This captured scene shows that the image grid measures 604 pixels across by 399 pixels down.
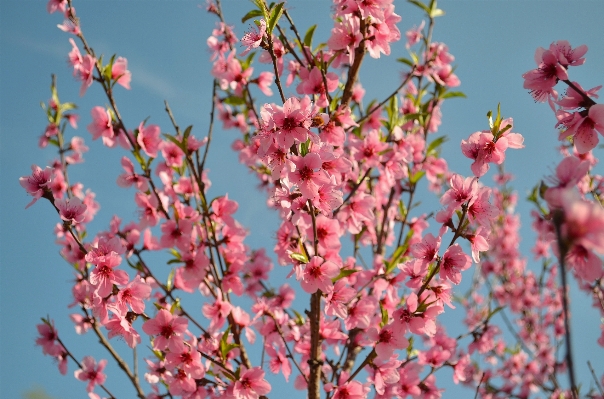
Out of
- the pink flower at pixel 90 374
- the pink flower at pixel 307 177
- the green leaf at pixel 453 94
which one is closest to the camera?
the pink flower at pixel 307 177

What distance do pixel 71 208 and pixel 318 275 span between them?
134 centimetres

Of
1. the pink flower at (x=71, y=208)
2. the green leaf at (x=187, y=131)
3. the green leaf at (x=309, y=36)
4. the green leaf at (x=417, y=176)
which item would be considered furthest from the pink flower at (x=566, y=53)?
the pink flower at (x=71, y=208)

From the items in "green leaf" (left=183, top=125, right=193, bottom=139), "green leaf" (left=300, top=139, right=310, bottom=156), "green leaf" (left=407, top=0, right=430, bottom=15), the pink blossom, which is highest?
"green leaf" (left=407, top=0, right=430, bottom=15)

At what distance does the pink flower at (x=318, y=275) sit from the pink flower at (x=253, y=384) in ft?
1.97

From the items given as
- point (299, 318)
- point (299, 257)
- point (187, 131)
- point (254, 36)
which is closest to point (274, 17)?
point (254, 36)

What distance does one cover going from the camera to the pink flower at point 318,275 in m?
2.30

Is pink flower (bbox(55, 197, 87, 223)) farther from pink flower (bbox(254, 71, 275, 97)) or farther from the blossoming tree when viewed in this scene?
pink flower (bbox(254, 71, 275, 97))

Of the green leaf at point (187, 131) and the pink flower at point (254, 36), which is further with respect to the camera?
the green leaf at point (187, 131)

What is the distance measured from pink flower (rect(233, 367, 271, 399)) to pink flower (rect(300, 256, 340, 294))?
60 centimetres

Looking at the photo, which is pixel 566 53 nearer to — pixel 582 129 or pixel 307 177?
pixel 582 129

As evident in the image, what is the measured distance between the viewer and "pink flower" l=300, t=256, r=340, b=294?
2303 millimetres

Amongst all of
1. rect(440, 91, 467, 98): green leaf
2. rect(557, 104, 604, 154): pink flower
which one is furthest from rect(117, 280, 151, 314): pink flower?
rect(440, 91, 467, 98): green leaf

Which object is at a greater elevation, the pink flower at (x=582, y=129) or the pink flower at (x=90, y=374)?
the pink flower at (x=582, y=129)

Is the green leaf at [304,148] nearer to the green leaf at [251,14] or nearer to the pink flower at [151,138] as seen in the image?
the green leaf at [251,14]
